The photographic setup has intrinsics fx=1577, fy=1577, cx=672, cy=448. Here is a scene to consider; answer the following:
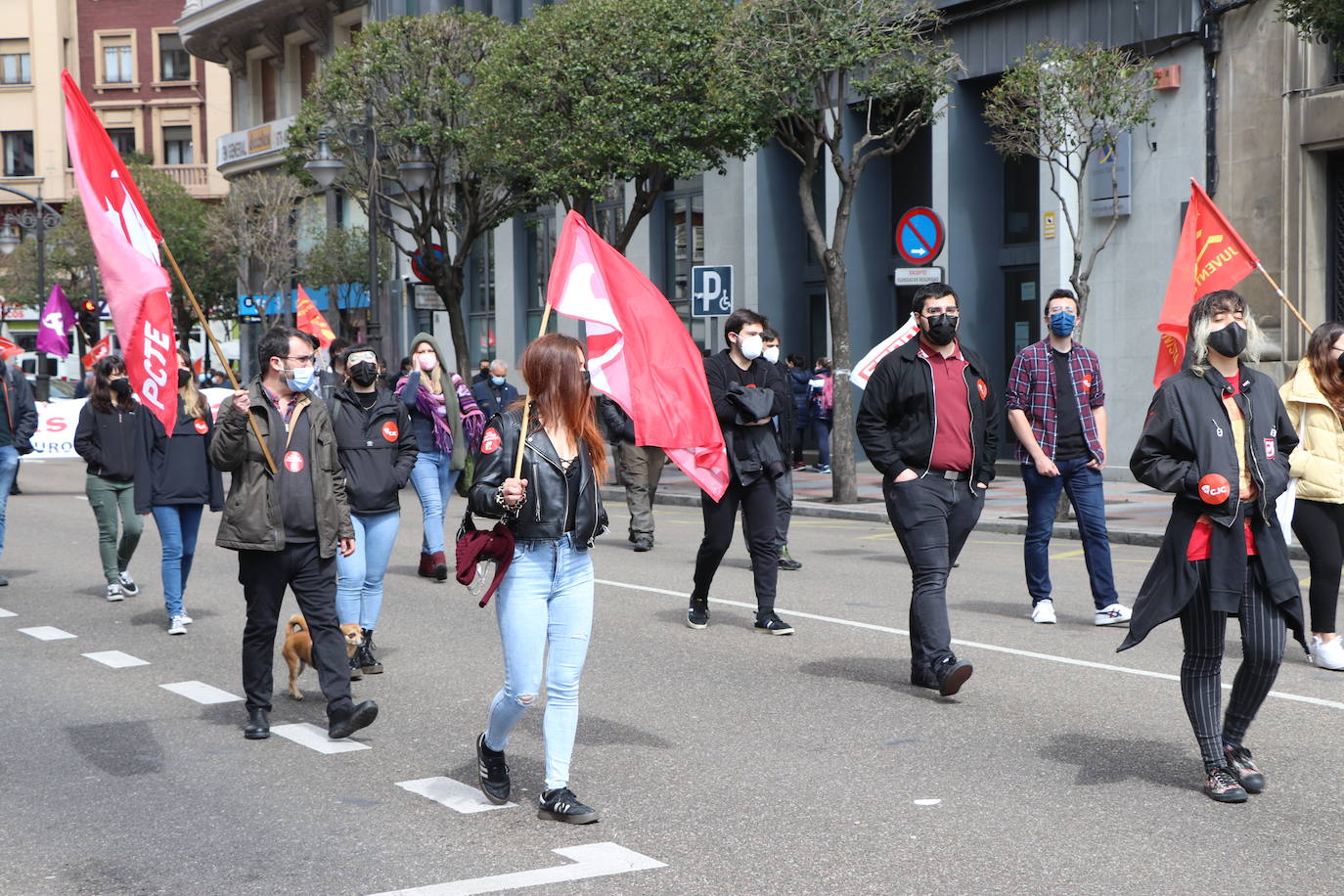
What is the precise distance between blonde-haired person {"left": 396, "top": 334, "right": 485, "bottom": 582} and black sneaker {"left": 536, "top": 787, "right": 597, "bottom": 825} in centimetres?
541

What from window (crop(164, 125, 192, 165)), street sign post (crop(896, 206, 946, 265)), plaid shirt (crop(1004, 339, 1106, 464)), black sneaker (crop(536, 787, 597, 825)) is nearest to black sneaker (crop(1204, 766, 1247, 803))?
black sneaker (crop(536, 787, 597, 825))

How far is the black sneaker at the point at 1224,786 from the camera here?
5.56 m

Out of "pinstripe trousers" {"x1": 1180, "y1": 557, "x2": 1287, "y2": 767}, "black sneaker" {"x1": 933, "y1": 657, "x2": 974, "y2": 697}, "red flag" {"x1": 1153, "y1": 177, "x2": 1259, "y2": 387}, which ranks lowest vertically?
"black sneaker" {"x1": 933, "y1": 657, "x2": 974, "y2": 697}

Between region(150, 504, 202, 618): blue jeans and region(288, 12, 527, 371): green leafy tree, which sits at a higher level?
region(288, 12, 527, 371): green leafy tree

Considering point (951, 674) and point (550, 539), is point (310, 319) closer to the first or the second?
point (951, 674)

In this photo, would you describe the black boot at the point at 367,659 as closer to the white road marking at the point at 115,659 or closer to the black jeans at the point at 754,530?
the white road marking at the point at 115,659

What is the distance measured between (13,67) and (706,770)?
2801 inches

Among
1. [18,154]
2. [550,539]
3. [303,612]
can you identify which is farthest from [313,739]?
[18,154]

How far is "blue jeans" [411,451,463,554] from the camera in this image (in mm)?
11164

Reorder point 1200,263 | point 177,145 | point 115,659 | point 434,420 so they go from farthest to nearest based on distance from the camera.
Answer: point 177,145, point 434,420, point 1200,263, point 115,659

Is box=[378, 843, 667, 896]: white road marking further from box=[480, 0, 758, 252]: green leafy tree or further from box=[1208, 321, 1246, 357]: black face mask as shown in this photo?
box=[480, 0, 758, 252]: green leafy tree

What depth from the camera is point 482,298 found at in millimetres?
38781

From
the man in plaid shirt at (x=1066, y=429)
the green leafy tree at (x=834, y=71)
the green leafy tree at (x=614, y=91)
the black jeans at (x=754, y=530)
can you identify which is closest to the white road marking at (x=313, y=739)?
the black jeans at (x=754, y=530)

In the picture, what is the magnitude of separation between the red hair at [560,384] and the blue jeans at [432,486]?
5.37 m
